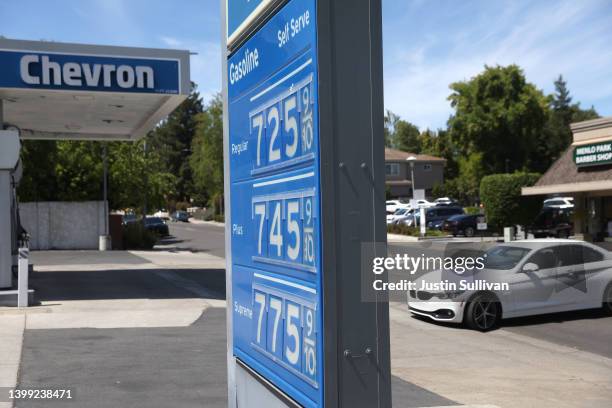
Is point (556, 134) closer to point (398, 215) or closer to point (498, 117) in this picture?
point (498, 117)

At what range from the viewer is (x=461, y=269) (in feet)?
42.1

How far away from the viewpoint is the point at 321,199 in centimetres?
272

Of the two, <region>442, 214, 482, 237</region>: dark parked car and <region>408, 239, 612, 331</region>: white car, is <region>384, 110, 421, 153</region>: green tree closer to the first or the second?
<region>442, 214, 482, 237</region>: dark parked car

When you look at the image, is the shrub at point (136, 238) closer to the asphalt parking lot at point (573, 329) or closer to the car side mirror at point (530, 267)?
the asphalt parking lot at point (573, 329)

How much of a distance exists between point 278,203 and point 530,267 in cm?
1026

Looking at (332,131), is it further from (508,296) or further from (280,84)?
(508,296)

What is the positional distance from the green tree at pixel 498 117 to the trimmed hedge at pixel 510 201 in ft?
108

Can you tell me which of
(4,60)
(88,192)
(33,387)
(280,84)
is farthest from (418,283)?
(88,192)

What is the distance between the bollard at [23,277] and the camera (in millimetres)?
13797

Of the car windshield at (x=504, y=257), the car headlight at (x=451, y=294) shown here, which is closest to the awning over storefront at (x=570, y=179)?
the car windshield at (x=504, y=257)

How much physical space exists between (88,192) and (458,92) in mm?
46222

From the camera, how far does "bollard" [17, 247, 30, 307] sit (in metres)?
13.8

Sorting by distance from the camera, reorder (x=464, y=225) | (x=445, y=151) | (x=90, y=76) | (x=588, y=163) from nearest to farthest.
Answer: (x=90, y=76), (x=588, y=163), (x=464, y=225), (x=445, y=151)

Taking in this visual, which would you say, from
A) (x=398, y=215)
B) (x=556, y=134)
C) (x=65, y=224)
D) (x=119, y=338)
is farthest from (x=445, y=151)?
(x=119, y=338)
